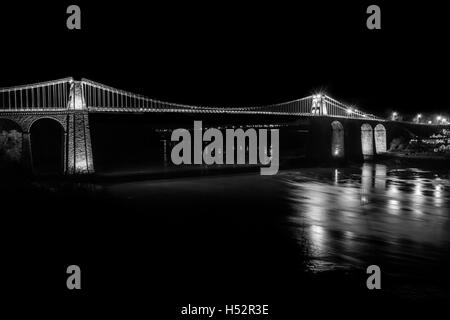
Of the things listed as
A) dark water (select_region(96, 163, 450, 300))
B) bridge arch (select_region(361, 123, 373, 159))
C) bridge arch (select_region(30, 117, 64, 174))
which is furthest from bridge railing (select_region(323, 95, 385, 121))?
bridge arch (select_region(30, 117, 64, 174))

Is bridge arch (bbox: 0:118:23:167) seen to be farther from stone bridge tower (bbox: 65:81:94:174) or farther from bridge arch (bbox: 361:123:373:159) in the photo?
bridge arch (bbox: 361:123:373:159)

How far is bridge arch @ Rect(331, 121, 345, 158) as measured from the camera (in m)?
44.1

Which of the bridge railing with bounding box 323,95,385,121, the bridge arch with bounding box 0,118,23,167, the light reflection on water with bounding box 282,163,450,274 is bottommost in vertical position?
the light reflection on water with bounding box 282,163,450,274

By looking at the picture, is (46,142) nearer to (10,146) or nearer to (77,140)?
(10,146)

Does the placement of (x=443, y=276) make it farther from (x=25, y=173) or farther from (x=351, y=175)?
(x=25, y=173)

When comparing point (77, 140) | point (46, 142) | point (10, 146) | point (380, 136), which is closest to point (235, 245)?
point (77, 140)

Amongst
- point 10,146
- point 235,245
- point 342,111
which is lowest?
point 235,245

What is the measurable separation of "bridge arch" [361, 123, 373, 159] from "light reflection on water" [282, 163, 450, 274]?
2377 centimetres

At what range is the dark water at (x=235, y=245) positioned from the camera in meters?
7.60

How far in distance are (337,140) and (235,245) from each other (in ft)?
120

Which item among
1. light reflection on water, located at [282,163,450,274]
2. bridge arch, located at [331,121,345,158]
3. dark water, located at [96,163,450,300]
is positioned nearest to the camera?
dark water, located at [96,163,450,300]

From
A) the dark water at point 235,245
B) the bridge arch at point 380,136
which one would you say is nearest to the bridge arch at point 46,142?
the dark water at point 235,245

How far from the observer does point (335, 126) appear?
47031 mm

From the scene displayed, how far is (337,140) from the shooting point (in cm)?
4547
